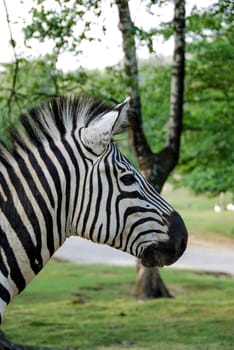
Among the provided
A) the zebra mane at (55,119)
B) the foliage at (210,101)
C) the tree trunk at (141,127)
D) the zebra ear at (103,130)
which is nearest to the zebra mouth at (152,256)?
the zebra ear at (103,130)

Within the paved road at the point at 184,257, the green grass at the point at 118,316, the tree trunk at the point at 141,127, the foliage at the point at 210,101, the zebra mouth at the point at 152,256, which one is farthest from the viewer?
the paved road at the point at 184,257

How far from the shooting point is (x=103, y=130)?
3.20 metres

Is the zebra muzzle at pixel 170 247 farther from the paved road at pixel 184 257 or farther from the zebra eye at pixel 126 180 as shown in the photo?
the paved road at pixel 184 257

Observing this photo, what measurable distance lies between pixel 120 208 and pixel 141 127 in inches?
333

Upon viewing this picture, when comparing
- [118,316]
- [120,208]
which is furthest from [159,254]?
[118,316]

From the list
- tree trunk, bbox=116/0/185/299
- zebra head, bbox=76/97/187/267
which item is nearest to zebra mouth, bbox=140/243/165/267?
zebra head, bbox=76/97/187/267

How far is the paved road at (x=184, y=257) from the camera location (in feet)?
64.2

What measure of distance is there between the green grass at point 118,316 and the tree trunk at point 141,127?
1.83 feet

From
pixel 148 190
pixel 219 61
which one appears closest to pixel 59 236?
pixel 148 190

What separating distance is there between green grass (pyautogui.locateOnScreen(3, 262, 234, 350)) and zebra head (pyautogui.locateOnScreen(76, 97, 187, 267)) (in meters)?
3.82

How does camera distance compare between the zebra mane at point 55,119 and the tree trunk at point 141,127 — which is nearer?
the zebra mane at point 55,119

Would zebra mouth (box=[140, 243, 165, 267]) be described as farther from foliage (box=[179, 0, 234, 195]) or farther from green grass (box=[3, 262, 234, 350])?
foliage (box=[179, 0, 234, 195])

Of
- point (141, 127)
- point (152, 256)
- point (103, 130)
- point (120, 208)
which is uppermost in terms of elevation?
point (103, 130)

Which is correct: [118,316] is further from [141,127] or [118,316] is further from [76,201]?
[76,201]
